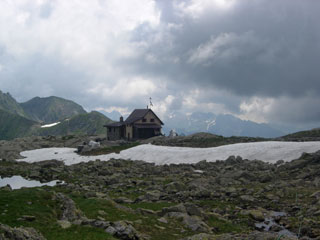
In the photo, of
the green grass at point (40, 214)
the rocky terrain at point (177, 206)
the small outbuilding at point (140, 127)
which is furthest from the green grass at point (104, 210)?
the small outbuilding at point (140, 127)

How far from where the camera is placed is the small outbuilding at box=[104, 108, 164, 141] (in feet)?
316

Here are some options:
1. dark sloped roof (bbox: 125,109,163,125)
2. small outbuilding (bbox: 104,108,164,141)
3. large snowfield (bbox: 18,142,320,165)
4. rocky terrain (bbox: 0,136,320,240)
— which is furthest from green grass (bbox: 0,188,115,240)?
dark sloped roof (bbox: 125,109,163,125)

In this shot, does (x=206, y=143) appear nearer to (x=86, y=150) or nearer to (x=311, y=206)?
(x=86, y=150)

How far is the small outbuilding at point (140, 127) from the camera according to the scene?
96438 millimetres

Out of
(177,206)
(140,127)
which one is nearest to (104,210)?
(177,206)

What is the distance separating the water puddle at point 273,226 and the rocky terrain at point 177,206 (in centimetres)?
6

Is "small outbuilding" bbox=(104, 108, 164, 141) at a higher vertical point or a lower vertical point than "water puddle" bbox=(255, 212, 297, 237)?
higher

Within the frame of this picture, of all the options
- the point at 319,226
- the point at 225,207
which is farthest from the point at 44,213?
the point at 319,226

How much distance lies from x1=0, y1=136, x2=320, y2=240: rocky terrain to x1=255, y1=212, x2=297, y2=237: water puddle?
62 mm

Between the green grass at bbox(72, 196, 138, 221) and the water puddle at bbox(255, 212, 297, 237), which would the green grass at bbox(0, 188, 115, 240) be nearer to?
the green grass at bbox(72, 196, 138, 221)

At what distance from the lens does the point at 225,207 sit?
24.0 metres

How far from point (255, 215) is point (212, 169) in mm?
20805

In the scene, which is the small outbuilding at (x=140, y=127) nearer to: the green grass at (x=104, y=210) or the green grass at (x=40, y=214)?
the green grass at (x=104, y=210)

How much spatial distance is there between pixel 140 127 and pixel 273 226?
77.3 m
